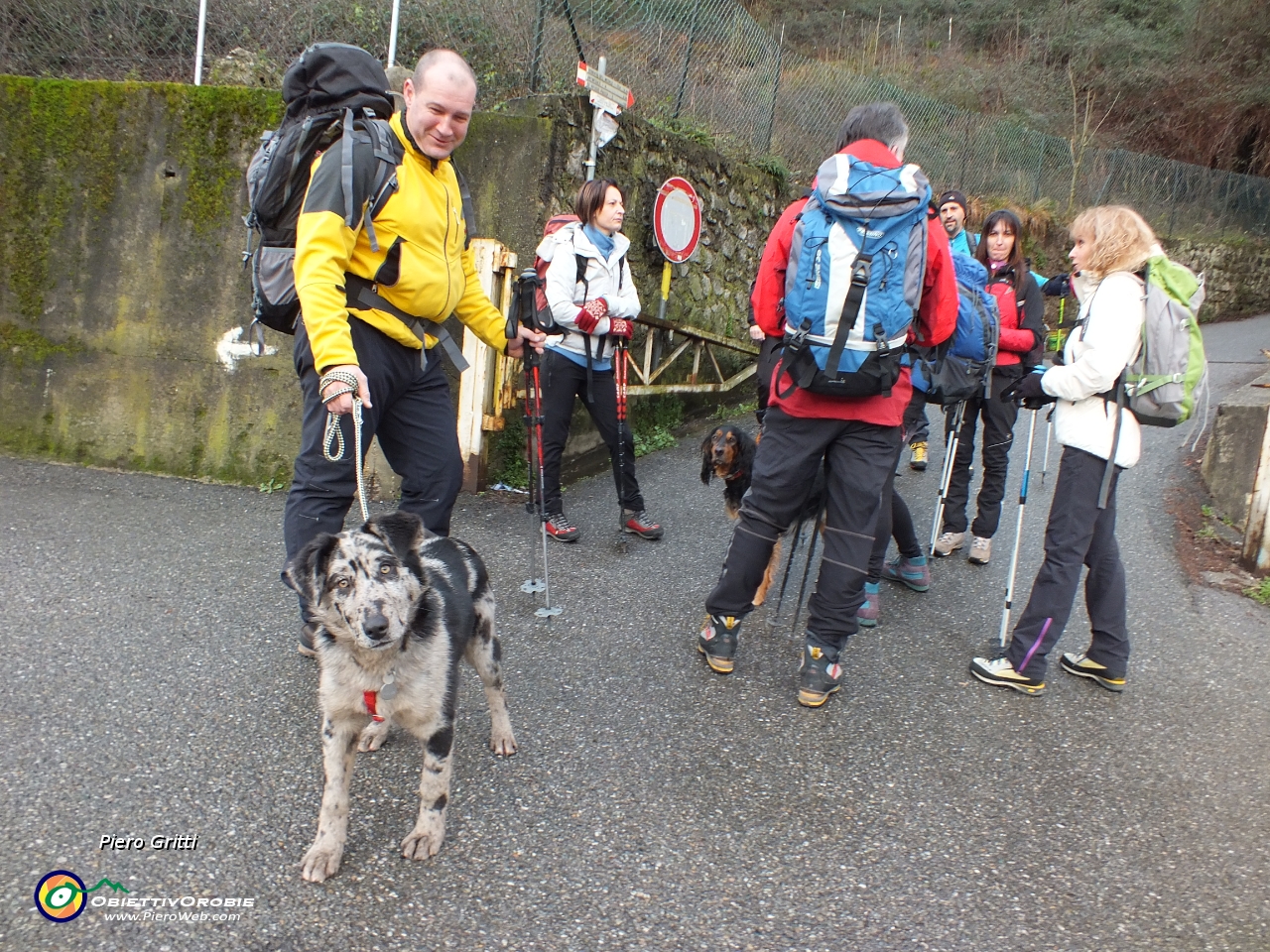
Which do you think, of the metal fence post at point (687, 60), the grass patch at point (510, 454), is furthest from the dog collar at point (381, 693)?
the metal fence post at point (687, 60)

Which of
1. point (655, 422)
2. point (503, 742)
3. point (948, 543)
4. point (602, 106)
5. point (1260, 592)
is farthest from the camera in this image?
point (655, 422)

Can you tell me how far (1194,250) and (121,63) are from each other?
1898cm

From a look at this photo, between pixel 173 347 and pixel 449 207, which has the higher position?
pixel 449 207

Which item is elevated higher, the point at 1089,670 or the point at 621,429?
the point at 621,429

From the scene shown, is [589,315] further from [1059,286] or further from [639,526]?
[1059,286]

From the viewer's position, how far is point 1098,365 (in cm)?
357

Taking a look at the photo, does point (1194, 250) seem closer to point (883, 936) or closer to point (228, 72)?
point (228, 72)

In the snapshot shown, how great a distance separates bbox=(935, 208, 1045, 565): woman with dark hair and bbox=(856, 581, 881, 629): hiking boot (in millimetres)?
1227

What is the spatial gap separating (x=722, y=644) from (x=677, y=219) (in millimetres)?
4708

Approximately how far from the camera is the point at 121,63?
24.6 ft

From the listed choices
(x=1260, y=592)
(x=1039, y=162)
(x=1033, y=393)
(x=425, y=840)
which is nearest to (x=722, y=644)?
(x=425, y=840)

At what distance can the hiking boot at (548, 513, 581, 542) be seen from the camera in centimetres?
550

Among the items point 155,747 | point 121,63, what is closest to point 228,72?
point 121,63

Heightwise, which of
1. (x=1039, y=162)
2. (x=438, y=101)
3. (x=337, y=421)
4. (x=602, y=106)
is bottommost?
(x=337, y=421)
